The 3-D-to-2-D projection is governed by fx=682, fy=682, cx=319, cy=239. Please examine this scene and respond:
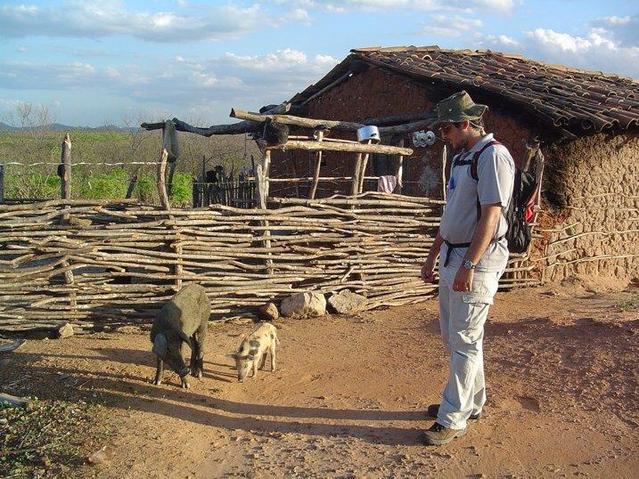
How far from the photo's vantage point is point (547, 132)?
9312mm

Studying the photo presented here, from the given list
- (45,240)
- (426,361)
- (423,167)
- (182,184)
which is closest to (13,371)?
(45,240)

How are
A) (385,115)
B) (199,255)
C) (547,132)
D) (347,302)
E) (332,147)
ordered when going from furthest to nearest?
(385,115), (547,132), (332,147), (347,302), (199,255)

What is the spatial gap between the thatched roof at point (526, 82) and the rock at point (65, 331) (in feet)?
19.6

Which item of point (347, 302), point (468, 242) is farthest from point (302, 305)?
point (468, 242)

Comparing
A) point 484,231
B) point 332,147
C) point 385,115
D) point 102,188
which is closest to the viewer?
point 484,231

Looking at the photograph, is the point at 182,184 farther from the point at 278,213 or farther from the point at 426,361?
the point at 426,361

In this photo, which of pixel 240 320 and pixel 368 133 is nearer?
pixel 240 320

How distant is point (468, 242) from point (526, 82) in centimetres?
701

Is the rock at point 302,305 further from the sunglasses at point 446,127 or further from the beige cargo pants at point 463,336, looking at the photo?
the sunglasses at point 446,127

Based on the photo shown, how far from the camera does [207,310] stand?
5914 millimetres

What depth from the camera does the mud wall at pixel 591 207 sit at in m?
9.62

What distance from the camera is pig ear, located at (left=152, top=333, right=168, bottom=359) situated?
5.16 metres

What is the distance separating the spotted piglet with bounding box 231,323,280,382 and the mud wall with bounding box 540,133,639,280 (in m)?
5.36

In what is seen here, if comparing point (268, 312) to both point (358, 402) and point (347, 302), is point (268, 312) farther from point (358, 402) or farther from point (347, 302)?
point (358, 402)
